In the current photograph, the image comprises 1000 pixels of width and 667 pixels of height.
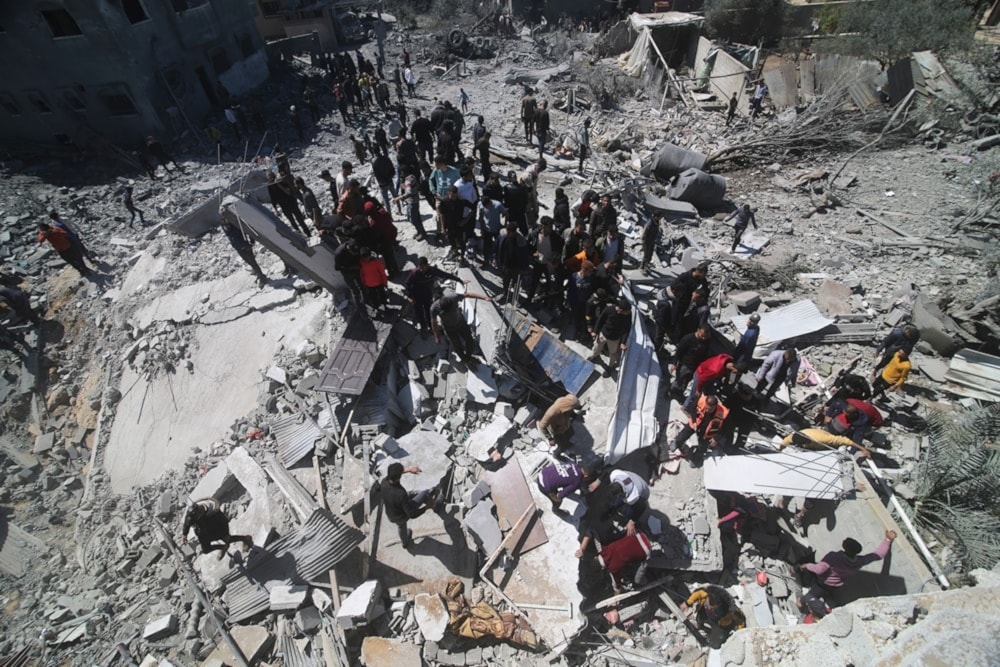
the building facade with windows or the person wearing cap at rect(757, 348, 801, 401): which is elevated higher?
the building facade with windows

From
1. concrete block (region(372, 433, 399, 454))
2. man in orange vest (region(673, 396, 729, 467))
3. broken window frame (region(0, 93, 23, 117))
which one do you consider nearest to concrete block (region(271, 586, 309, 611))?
concrete block (region(372, 433, 399, 454))

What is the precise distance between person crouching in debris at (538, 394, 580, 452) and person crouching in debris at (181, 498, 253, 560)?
13.1ft

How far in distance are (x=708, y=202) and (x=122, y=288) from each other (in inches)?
552

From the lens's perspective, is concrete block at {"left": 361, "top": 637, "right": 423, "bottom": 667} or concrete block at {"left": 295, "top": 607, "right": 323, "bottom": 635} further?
concrete block at {"left": 295, "top": 607, "right": 323, "bottom": 635}

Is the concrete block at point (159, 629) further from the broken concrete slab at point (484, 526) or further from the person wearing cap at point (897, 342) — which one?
the person wearing cap at point (897, 342)

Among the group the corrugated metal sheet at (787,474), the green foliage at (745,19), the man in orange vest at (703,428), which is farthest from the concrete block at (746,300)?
the green foliage at (745,19)

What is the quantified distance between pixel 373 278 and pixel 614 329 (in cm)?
377

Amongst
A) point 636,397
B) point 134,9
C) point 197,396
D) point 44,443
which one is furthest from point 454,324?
point 134,9

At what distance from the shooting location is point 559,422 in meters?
5.88

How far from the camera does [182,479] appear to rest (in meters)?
6.82

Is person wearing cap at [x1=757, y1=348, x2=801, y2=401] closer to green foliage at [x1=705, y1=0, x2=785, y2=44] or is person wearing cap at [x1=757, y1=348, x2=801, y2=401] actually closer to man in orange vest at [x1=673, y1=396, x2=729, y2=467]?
man in orange vest at [x1=673, y1=396, x2=729, y2=467]

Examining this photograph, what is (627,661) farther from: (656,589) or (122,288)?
(122,288)

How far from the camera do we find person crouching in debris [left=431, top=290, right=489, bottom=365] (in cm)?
627

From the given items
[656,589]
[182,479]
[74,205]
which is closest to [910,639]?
[656,589]
